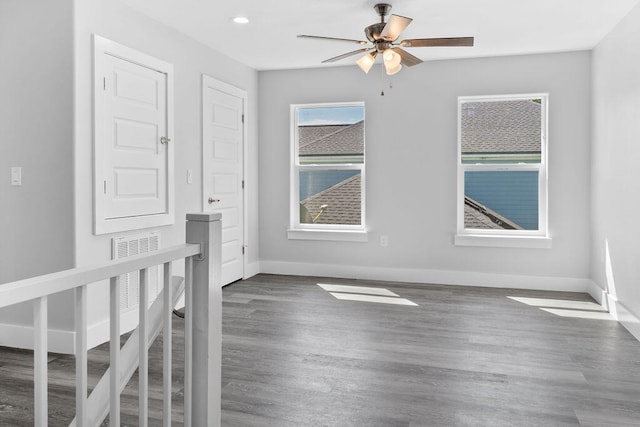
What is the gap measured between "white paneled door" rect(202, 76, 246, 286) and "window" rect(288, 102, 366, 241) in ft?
2.25

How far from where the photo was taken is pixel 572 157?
16.2ft

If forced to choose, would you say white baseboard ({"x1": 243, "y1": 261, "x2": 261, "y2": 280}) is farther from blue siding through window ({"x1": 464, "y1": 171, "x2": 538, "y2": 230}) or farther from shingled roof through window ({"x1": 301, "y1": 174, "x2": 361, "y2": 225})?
blue siding through window ({"x1": 464, "y1": 171, "x2": 538, "y2": 230})

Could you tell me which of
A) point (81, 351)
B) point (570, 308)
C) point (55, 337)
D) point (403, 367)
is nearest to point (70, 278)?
point (81, 351)

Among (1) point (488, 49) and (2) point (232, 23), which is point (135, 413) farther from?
(1) point (488, 49)

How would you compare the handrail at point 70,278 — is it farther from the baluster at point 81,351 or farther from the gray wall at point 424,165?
the gray wall at point 424,165

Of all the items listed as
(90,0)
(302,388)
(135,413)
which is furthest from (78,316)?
(90,0)

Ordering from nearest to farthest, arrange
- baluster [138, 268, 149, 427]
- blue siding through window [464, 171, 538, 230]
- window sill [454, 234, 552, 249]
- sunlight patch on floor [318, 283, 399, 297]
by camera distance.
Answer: baluster [138, 268, 149, 427]
sunlight patch on floor [318, 283, 399, 297]
window sill [454, 234, 552, 249]
blue siding through window [464, 171, 538, 230]

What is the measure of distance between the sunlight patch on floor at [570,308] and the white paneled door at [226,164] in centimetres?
279

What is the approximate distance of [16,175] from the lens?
321cm

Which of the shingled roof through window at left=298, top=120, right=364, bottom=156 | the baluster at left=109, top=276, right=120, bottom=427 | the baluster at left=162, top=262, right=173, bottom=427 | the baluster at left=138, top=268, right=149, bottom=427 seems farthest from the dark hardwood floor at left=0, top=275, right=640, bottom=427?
the shingled roof through window at left=298, top=120, right=364, bottom=156

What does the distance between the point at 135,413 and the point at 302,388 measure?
83 centimetres

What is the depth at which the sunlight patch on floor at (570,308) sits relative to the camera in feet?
13.4

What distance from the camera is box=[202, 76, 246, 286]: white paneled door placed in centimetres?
470

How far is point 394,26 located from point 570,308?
2821 mm
